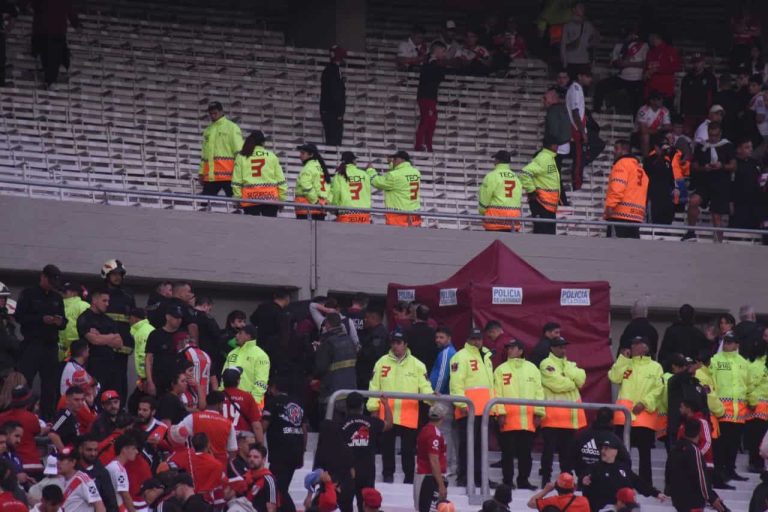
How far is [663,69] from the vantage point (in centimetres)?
2970

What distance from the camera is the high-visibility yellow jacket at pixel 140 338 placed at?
794 inches

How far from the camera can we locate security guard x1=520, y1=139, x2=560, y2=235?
996 inches

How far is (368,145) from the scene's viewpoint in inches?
1112

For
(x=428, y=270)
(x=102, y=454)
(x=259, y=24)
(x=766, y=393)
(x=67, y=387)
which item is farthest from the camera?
(x=259, y=24)

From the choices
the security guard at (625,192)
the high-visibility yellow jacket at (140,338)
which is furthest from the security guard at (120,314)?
the security guard at (625,192)

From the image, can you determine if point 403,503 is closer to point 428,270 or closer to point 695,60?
point 428,270

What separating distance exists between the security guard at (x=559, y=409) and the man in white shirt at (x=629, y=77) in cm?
988

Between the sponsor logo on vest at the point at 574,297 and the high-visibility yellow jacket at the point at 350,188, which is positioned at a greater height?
the high-visibility yellow jacket at the point at 350,188

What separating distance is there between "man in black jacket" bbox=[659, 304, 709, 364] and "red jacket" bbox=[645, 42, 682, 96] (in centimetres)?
769

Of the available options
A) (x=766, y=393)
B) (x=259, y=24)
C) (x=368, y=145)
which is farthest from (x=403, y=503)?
(x=259, y=24)

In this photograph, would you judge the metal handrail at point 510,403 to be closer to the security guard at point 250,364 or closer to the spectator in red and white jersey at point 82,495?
the security guard at point 250,364

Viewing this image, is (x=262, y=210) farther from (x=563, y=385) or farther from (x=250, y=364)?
(x=563, y=385)

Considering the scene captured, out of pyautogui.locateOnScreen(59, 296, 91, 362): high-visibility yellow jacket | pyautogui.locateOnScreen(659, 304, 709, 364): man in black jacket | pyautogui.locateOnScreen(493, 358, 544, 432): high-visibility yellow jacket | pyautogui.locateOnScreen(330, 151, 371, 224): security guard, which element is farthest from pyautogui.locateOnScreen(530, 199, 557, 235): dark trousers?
pyautogui.locateOnScreen(59, 296, 91, 362): high-visibility yellow jacket

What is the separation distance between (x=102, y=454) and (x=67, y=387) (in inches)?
73.2
